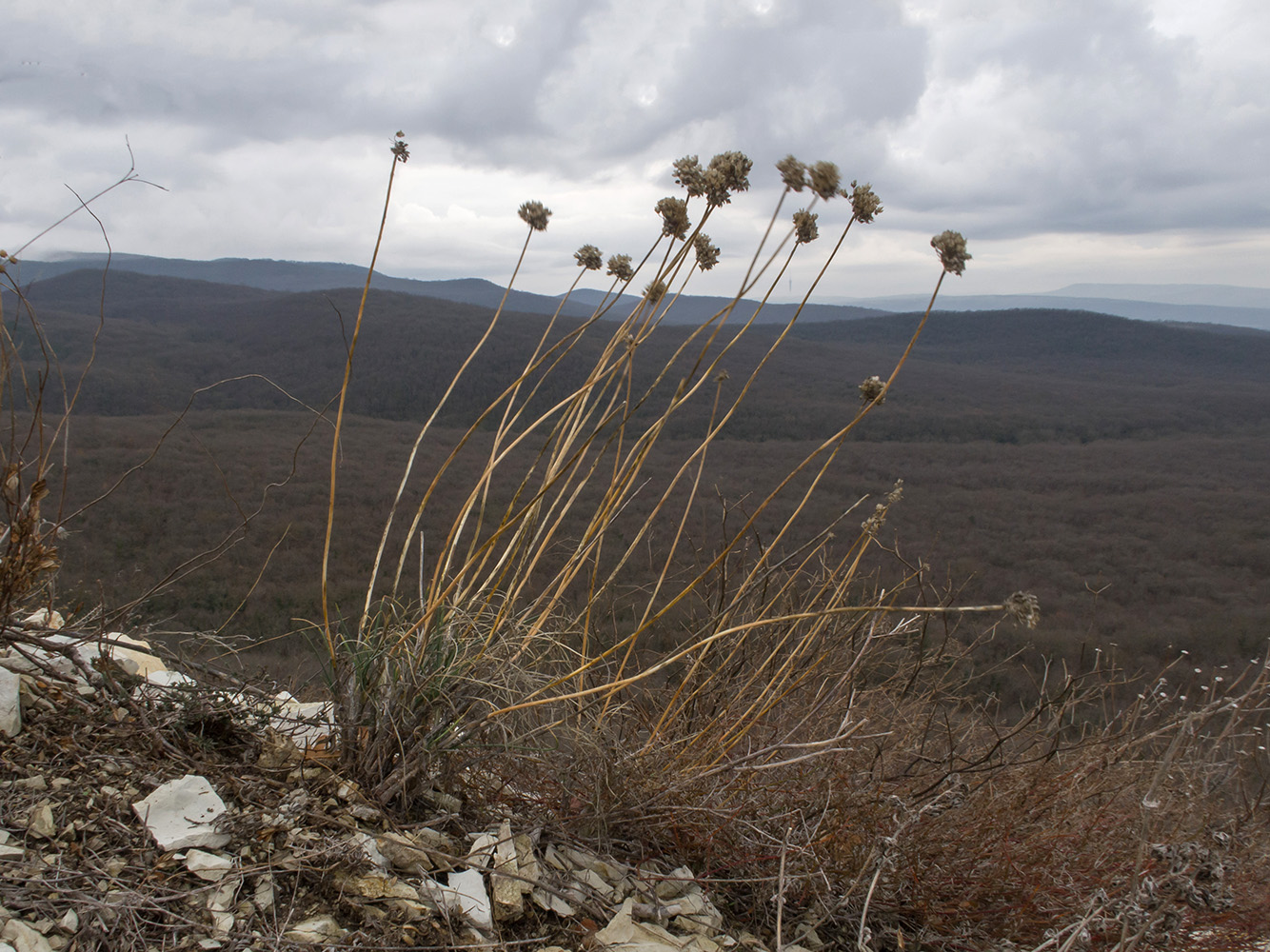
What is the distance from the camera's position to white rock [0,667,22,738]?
145cm

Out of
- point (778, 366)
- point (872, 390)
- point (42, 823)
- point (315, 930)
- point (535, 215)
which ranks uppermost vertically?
point (778, 366)

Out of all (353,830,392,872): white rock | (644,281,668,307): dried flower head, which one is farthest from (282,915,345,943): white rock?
(644,281,668,307): dried flower head

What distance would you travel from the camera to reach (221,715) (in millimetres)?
1654

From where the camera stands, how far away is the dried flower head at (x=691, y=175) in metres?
1.66

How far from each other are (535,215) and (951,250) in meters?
1.05

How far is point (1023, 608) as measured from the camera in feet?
3.97

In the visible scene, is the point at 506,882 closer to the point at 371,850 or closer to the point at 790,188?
the point at 371,850

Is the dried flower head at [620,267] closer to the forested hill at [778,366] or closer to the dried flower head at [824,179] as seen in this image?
the dried flower head at [824,179]

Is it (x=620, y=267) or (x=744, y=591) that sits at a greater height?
(x=620, y=267)

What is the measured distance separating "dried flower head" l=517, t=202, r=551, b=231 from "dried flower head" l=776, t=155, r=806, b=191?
0.63m

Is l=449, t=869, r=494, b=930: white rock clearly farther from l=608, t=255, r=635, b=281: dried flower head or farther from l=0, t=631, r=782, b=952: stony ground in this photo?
l=608, t=255, r=635, b=281: dried flower head

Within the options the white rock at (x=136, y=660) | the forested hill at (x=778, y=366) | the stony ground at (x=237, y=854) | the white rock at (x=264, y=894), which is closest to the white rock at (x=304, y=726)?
the stony ground at (x=237, y=854)

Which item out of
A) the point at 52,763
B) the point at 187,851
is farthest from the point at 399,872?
the point at 52,763

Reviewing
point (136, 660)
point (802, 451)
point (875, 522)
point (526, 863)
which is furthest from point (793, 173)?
point (802, 451)
